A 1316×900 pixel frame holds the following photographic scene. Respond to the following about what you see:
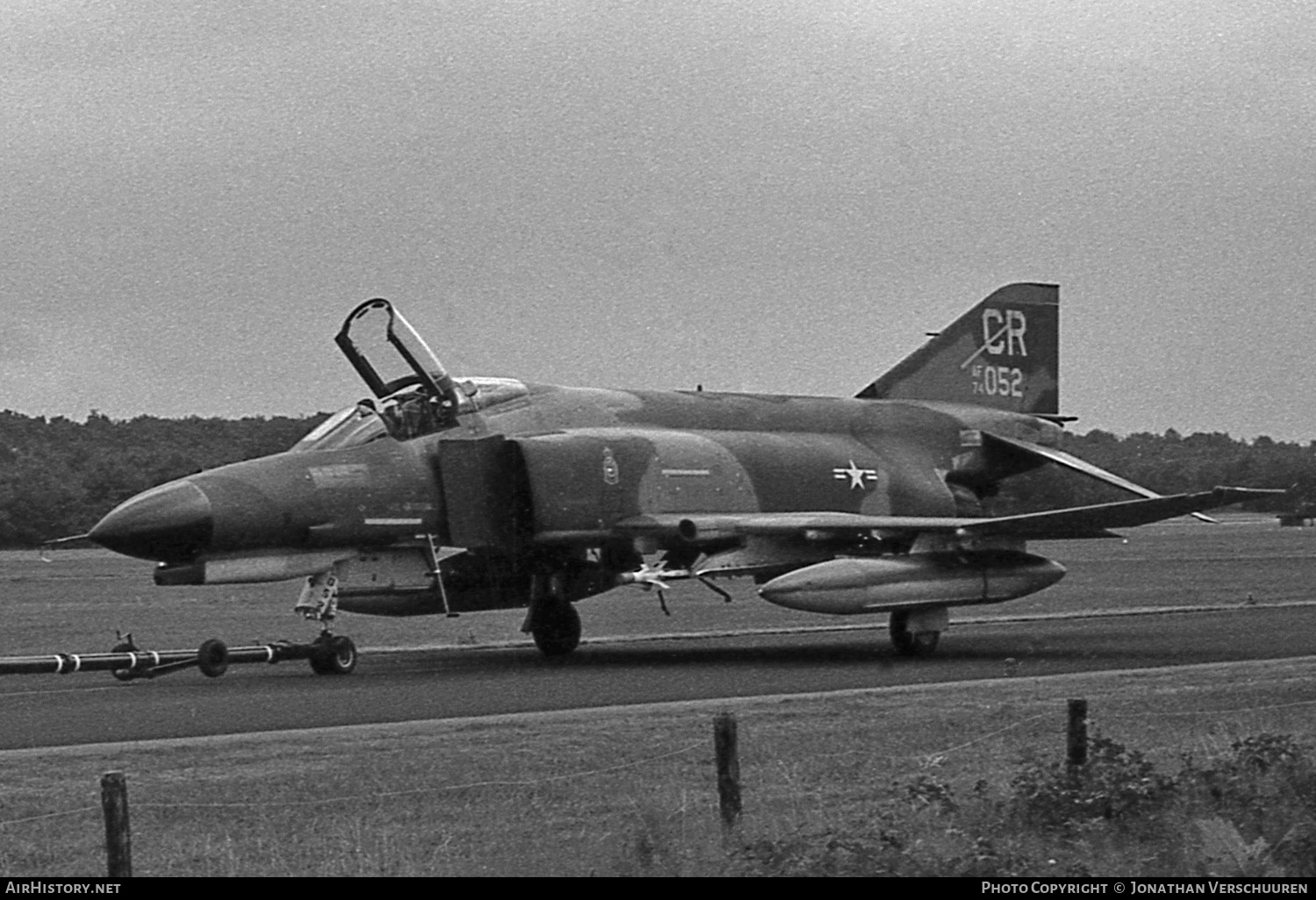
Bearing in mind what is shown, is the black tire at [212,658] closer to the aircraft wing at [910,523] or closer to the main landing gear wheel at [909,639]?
the aircraft wing at [910,523]

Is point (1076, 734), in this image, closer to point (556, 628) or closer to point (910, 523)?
point (910, 523)

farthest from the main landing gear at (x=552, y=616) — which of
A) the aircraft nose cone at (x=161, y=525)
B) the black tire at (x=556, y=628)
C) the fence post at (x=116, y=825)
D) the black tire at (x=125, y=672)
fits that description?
the fence post at (x=116, y=825)

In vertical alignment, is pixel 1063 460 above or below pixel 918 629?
above

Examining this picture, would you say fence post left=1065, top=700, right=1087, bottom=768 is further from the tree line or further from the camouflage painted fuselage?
the tree line

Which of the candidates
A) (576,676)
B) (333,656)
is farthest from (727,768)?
(333,656)

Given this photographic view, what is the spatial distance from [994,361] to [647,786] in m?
17.0

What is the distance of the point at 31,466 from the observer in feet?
143

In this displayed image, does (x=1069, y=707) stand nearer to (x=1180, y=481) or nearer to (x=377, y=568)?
(x=377, y=568)

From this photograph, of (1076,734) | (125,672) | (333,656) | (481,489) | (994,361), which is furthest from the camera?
(994,361)

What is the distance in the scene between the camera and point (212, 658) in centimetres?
1788

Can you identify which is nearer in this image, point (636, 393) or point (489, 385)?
point (489, 385)

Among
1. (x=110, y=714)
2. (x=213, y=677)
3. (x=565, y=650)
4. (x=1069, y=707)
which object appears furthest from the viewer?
(x=565, y=650)

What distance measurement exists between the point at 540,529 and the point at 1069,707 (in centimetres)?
992
